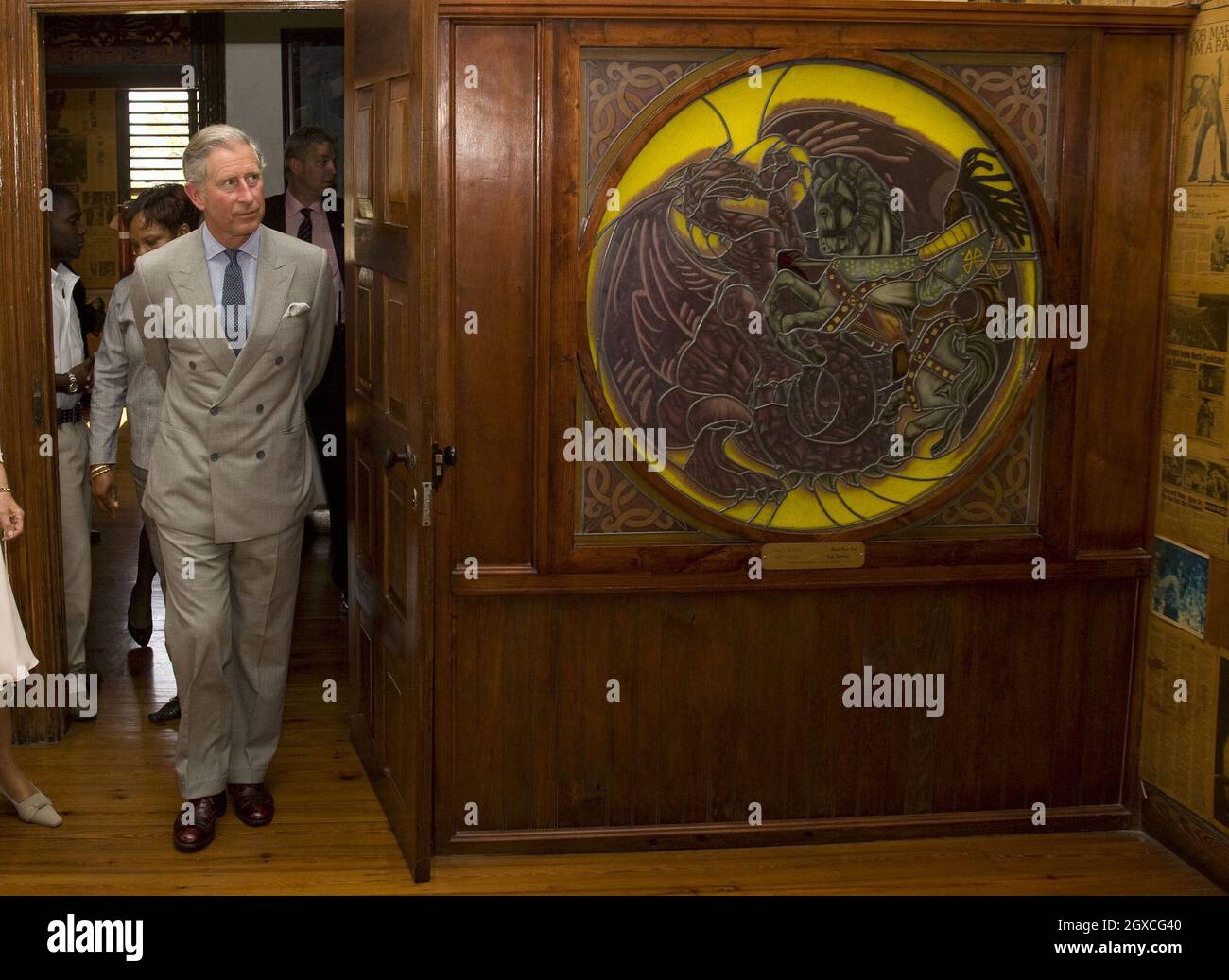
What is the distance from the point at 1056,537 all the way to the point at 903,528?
44cm

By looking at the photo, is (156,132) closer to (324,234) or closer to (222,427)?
(324,234)

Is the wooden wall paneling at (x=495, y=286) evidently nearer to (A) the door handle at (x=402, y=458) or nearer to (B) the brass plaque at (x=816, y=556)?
(A) the door handle at (x=402, y=458)

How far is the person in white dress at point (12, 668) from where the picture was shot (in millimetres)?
4000

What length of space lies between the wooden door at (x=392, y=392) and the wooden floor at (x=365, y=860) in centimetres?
16

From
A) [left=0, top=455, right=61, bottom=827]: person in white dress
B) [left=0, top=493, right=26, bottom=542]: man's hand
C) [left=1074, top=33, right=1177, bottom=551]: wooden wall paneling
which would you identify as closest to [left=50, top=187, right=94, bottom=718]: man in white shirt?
[left=0, top=455, right=61, bottom=827]: person in white dress

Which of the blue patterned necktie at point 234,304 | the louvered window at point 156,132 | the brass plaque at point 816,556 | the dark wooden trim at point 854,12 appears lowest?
the brass plaque at point 816,556

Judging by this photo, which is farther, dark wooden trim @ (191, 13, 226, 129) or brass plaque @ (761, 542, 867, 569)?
dark wooden trim @ (191, 13, 226, 129)

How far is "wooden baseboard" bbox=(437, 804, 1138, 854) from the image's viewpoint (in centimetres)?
423

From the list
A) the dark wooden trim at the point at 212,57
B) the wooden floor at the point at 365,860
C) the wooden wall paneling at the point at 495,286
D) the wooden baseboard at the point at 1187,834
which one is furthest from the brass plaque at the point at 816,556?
the dark wooden trim at the point at 212,57

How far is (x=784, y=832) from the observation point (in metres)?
4.30

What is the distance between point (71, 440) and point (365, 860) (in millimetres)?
1974

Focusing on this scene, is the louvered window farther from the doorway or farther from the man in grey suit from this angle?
the man in grey suit

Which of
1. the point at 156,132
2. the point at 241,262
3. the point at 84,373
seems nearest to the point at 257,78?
the point at 156,132

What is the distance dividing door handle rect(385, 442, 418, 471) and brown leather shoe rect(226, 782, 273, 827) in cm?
109
